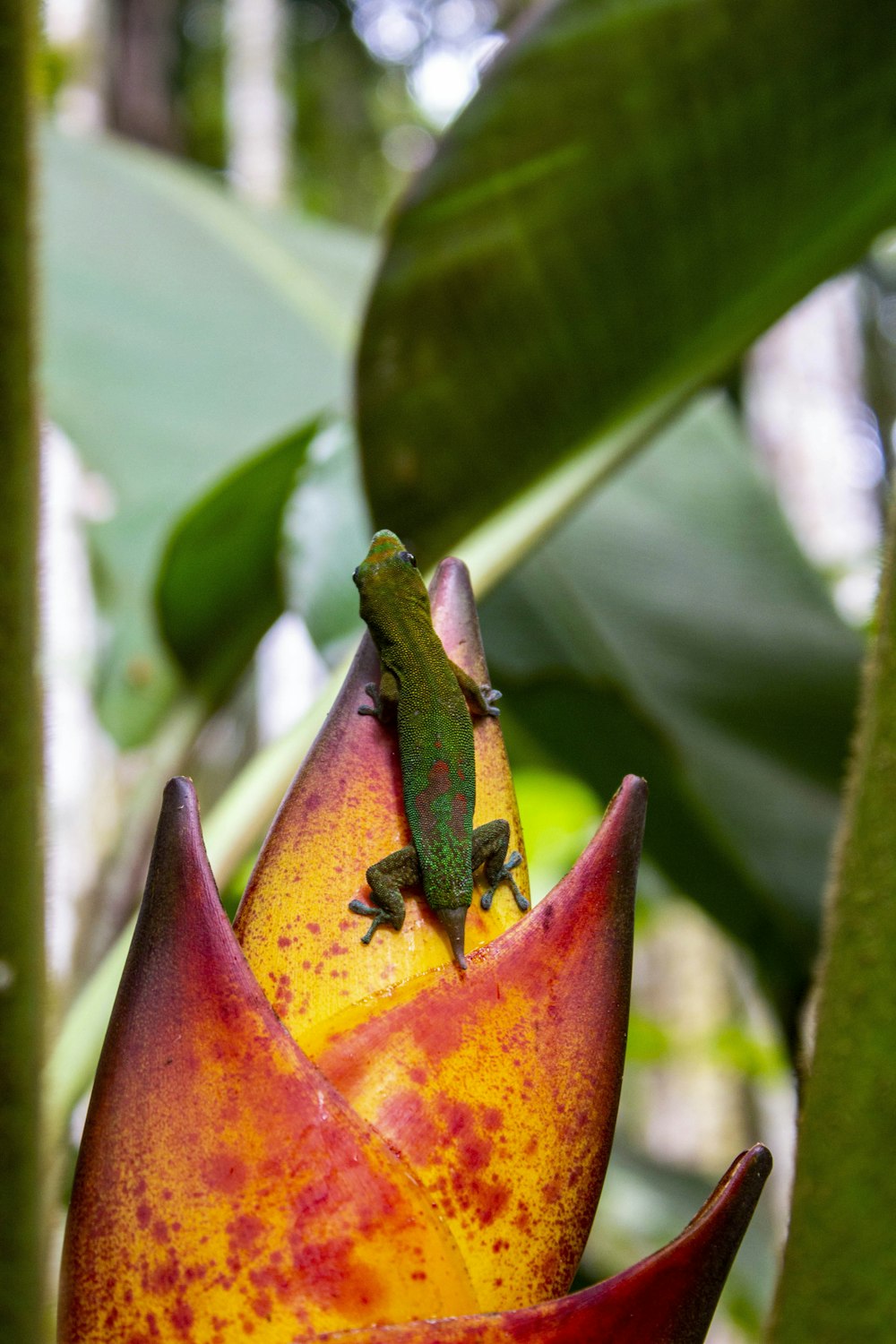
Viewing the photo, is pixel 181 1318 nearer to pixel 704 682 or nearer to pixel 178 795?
pixel 178 795

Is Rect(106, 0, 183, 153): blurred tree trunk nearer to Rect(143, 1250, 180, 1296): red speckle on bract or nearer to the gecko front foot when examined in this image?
the gecko front foot

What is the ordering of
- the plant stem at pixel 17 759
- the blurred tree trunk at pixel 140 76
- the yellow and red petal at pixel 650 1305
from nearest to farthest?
the yellow and red petal at pixel 650 1305
the plant stem at pixel 17 759
the blurred tree trunk at pixel 140 76

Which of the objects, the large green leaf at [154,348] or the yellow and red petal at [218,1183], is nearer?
the yellow and red petal at [218,1183]

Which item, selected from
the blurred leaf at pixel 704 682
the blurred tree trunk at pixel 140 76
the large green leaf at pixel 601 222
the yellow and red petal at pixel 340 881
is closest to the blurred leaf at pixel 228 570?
the large green leaf at pixel 601 222

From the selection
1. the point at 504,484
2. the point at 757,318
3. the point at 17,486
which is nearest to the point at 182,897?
the point at 17,486

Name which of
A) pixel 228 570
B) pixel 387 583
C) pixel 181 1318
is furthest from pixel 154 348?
pixel 181 1318

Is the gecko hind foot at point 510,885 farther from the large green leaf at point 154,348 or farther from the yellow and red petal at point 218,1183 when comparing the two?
the large green leaf at point 154,348
